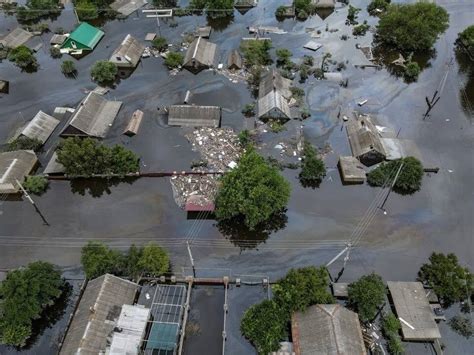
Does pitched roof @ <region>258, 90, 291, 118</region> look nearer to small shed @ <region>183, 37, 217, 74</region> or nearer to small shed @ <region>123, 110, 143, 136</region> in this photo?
small shed @ <region>183, 37, 217, 74</region>

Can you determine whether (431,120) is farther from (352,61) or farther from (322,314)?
(322,314)

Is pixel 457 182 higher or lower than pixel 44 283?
lower

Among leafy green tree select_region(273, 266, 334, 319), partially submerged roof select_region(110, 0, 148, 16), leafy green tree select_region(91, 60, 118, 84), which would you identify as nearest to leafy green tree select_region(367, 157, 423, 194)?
leafy green tree select_region(273, 266, 334, 319)

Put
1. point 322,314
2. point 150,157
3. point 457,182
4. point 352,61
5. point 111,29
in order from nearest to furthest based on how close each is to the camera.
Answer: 1. point 322,314
2. point 457,182
3. point 150,157
4. point 352,61
5. point 111,29

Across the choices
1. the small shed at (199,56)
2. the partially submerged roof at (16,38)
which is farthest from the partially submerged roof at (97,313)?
the partially submerged roof at (16,38)

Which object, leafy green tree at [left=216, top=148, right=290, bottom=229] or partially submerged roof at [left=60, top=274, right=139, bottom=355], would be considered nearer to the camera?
partially submerged roof at [left=60, top=274, right=139, bottom=355]

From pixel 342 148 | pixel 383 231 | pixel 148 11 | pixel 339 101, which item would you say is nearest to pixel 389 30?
pixel 339 101

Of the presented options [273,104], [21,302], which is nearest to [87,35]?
[273,104]
